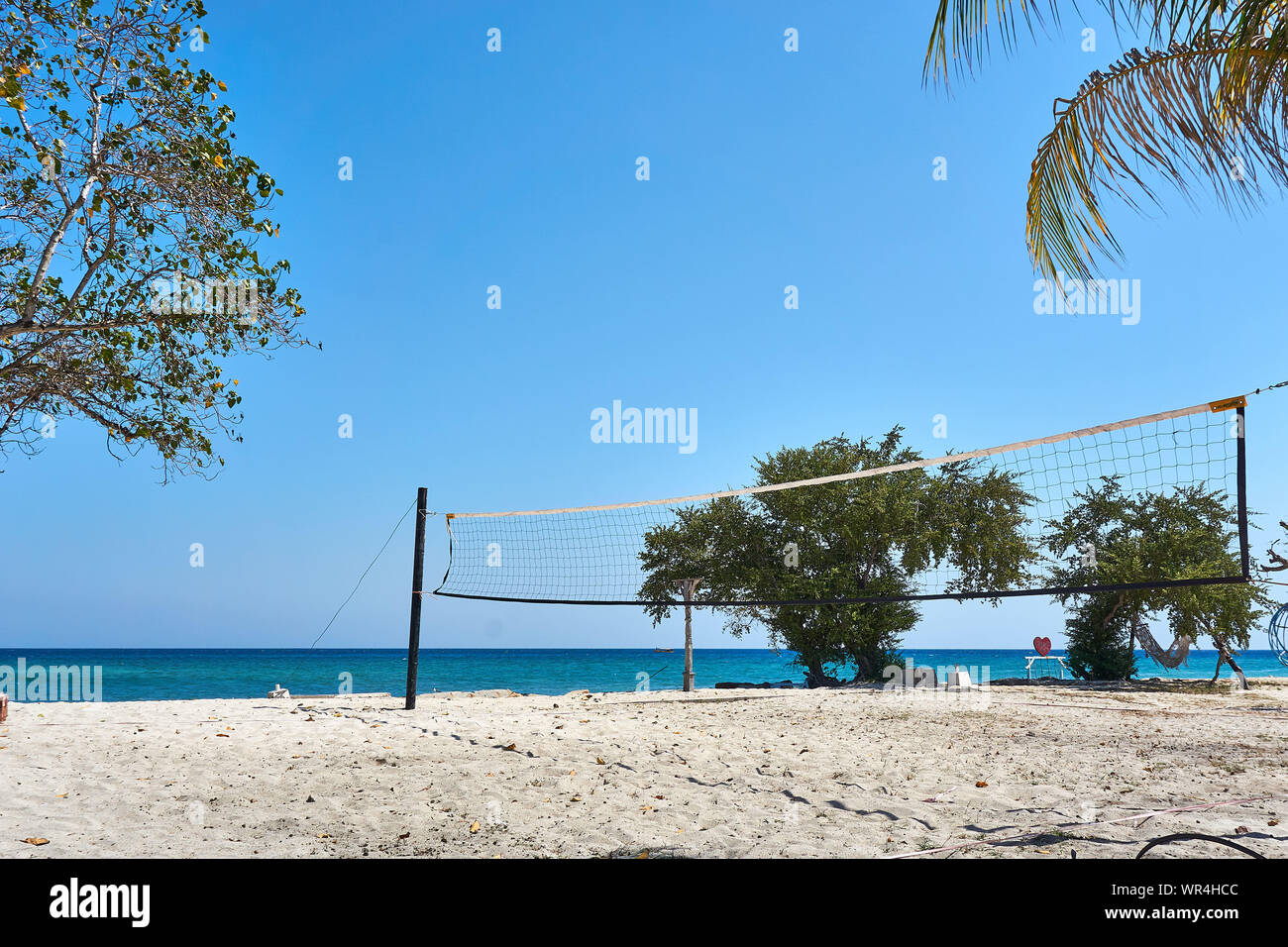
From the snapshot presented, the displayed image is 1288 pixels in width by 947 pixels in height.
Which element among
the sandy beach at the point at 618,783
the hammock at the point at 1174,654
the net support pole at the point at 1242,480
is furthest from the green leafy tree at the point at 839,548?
the net support pole at the point at 1242,480

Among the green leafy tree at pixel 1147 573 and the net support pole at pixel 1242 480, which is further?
the green leafy tree at pixel 1147 573

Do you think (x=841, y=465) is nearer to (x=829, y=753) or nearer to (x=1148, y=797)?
(x=829, y=753)

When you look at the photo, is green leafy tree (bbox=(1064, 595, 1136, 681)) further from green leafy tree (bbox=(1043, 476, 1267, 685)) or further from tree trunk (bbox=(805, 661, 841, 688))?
tree trunk (bbox=(805, 661, 841, 688))

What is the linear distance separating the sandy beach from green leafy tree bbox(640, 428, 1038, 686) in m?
9.19

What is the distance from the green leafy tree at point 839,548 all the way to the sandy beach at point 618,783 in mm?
→ 9189

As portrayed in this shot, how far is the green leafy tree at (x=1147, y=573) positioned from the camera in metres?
16.8

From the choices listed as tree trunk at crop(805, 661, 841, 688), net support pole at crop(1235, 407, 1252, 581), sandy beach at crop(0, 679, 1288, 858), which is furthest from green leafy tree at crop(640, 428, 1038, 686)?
net support pole at crop(1235, 407, 1252, 581)

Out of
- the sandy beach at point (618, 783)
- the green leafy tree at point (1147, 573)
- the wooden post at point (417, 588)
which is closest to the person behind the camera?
the sandy beach at point (618, 783)

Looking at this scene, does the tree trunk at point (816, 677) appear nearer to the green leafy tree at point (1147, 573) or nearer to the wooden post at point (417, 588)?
the green leafy tree at point (1147, 573)

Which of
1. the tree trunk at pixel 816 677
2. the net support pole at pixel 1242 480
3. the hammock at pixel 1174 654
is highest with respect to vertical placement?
the net support pole at pixel 1242 480

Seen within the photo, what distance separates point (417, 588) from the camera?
30.1 ft

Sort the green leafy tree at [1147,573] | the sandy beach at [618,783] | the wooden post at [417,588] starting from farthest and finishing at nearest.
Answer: the green leafy tree at [1147,573], the wooden post at [417,588], the sandy beach at [618,783]

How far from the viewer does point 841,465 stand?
1866 cm
